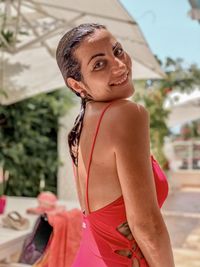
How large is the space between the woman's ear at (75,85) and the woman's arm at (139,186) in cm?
12

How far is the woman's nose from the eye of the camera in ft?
2.50

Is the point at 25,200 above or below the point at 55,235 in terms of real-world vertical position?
below

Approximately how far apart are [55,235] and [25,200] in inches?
66.8

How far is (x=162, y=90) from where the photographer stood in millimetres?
7129

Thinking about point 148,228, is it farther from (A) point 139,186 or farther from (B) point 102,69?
(B) point 102,69

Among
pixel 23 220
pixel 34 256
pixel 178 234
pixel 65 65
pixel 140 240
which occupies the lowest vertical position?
pixel 178 234

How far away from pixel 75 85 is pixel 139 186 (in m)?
0.25

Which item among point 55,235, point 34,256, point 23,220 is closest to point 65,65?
point 55,235

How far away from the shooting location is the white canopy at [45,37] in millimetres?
2529

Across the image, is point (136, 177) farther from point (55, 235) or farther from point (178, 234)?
point (178, 234)

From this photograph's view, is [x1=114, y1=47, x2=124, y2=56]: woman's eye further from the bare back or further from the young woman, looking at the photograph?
the bare back

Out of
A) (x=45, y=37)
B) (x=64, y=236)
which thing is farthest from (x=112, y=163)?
(x=45, y=37)

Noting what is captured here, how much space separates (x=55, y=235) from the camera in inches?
66.7

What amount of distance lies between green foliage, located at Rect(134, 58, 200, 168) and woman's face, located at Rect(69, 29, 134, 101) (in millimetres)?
5788
